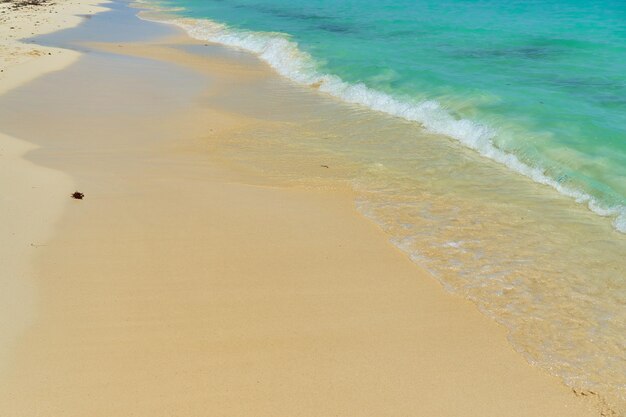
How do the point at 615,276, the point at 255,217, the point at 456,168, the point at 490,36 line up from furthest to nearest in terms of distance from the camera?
the point at 490,36, the point at 456,168, the point at 255,217, the point at 615,276

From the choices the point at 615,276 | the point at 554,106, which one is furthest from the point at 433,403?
the point at 554,106

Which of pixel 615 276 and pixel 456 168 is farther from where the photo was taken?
pixel 456 168

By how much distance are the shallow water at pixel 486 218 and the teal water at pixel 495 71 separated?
0.49 feet

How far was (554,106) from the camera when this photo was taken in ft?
37.6

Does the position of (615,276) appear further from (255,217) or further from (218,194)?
(218,194)

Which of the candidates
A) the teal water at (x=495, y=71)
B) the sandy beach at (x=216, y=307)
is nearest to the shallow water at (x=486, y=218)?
the teal water at (x=495, y=71)

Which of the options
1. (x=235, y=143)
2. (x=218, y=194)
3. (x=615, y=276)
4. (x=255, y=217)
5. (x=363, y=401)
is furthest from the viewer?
(x=235, y=143)

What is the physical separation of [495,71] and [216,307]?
12.5m

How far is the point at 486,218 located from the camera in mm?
6812

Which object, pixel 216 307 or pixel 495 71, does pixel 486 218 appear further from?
pixel 495 71

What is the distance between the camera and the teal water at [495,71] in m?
9.16

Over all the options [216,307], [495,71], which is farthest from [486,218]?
[495,71]

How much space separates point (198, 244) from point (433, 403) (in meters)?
2.99

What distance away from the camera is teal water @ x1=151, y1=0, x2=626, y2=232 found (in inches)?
360
